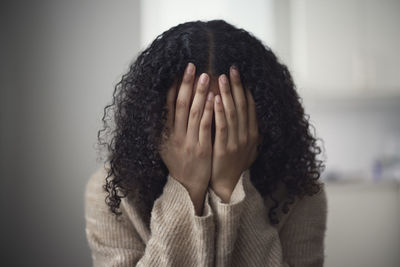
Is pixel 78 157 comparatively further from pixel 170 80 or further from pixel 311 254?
pixel 311 254

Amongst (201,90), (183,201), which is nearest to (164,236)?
(183,201)

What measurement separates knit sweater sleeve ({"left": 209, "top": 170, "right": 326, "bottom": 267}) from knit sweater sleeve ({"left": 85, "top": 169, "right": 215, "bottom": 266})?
0.08 feet

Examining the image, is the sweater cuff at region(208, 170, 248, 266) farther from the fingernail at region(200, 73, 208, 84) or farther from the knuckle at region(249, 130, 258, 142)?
the fingernail at region(200, 73, 208, 84)

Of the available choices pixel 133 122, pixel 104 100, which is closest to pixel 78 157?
pixel 104 100

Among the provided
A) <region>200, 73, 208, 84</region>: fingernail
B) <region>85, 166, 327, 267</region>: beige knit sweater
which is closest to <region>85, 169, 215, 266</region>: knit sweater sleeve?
<region>85, 166, 327, 267</region>: beige knit sweater

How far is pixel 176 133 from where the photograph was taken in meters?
0.61

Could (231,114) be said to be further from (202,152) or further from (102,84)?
(102,84)

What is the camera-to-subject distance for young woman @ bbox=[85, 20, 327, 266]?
58 cm

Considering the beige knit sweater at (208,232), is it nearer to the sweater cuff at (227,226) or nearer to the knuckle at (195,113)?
the sweater cuff at (227,226)

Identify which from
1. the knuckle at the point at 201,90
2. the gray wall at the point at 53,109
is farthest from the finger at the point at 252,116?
the gray wall at the point at 53,109

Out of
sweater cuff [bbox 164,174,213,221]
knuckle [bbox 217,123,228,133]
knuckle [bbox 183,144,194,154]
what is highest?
knuckle [bbox 217,123,228,133]

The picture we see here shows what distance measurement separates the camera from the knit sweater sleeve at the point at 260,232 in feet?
1.86

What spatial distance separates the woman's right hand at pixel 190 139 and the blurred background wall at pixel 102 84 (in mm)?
718

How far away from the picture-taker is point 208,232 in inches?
22.0
